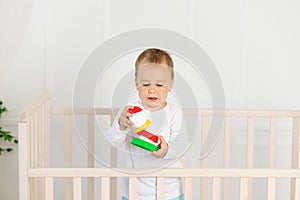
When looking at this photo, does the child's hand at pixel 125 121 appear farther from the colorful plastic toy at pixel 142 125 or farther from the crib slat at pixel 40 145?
the crib slat at pixel 40 145

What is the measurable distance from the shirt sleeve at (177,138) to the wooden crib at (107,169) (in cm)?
9

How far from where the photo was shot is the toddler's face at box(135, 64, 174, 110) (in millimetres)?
1666

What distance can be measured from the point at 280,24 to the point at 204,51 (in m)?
0.32

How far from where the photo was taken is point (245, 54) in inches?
89.7

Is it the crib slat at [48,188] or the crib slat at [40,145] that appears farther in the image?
the crib slat at [40,145]

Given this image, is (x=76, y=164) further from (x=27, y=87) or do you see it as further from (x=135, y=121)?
(x=135, y=121)

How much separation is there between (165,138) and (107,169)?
0.33 m

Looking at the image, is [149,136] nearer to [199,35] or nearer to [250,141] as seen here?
[250,141]

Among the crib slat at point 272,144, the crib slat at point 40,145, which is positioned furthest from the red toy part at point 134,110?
the crib slat at point 272,144

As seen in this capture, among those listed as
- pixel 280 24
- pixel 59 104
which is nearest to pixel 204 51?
pixel 280 24

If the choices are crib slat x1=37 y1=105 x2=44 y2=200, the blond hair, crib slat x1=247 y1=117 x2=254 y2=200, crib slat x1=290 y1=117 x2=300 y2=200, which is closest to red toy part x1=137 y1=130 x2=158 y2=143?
the blond hair

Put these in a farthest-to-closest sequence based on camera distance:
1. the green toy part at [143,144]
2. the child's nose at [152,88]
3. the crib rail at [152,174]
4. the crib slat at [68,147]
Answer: the crib slat at [68,147], the child's nose at [152,88], the green toy part at [143,144], the crib rail at [152,174]

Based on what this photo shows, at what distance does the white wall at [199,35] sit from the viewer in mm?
2262

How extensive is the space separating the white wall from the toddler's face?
60cm
